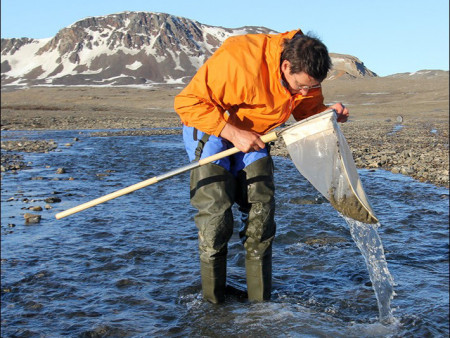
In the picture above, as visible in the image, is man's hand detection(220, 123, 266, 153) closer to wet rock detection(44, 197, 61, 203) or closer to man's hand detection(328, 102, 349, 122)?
man's hand detection(328, 102, 349, 122)

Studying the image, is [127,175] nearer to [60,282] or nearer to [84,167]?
[84,167]

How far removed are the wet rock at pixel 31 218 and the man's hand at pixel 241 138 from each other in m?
4.45

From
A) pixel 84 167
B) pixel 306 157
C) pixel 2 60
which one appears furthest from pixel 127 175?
pixel 2 60

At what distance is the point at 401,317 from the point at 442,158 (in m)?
8.87

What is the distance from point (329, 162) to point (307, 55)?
0.91 meters

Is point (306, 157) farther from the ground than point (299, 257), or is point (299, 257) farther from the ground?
point (306, 157)

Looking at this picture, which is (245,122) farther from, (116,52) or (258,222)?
(116,52)

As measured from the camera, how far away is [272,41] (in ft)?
12.7

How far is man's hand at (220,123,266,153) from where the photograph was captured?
155 inches

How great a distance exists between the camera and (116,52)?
16750 cm

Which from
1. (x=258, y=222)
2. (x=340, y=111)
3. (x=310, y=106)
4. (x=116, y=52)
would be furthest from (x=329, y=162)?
(x=116, y=52)

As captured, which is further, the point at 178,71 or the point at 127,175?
the point at 178,71

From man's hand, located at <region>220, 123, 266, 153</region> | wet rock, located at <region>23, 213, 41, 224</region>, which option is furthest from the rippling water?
man's hand, located at <region>220, 123, 266, 153</region>

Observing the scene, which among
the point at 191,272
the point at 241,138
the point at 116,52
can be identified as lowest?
the point at 191,272
